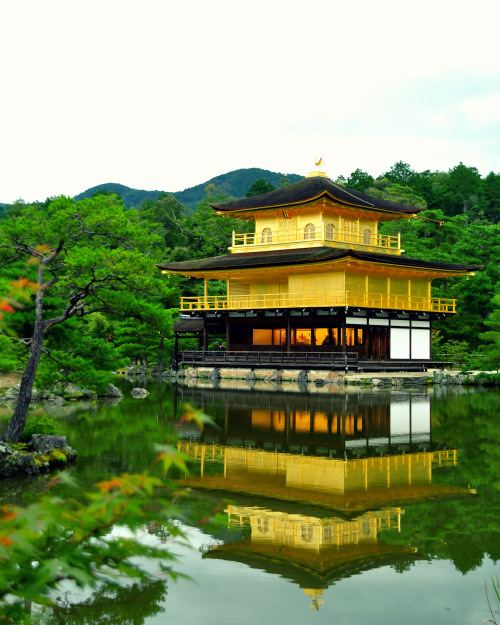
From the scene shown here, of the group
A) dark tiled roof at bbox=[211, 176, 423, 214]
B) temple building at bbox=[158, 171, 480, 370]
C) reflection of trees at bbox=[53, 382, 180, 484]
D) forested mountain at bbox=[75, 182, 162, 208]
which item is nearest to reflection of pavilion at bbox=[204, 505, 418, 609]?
reflection of trees at bbox=[53, 382, 180, 484]

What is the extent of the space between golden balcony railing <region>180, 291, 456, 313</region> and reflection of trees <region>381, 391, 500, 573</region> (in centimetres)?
2147

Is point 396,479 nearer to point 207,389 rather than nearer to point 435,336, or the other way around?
point 207,389

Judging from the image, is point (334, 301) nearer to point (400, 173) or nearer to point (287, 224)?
point (287, 224)

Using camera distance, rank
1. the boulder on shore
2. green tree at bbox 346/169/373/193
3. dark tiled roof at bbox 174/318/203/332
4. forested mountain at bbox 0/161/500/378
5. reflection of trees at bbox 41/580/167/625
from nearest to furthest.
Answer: reflection of trees at bbox 41/580/167/625
the boulder on shore
forested mountain at bbox 0/161/500/378
dark tiled roof at bbox 174/318/203/332
green tree at bbox 346/169/373/193

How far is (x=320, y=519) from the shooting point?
29.5 feet

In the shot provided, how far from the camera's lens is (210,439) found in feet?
53.3

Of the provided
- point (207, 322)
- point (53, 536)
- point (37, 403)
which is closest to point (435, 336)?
point (207, 322)

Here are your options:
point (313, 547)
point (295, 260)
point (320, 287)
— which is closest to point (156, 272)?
point (295, 260)

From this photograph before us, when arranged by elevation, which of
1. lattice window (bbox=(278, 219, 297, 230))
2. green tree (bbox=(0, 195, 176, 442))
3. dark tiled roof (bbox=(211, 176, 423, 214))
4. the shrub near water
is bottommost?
the shrub near water

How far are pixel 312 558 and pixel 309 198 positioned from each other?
35.3m

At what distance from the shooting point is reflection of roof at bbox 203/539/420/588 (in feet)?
23.1

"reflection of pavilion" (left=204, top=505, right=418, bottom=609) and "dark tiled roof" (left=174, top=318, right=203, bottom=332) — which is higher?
"dark tiled roof" (left=174, top=318, right=203, bottom=332)

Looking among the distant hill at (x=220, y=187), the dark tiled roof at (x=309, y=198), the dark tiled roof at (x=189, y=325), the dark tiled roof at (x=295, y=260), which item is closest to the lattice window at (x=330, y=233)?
the dark tiled roof at (x=309, y=198)

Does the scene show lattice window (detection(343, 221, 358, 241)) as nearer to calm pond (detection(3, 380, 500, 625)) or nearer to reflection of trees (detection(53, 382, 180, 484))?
reflection of trees (detection(53, 382, 180, 484))
